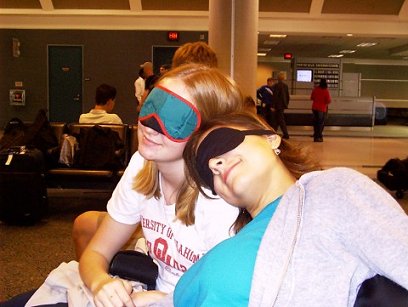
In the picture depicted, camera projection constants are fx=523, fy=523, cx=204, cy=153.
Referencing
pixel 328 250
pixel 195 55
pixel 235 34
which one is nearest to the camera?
pixel 328 250

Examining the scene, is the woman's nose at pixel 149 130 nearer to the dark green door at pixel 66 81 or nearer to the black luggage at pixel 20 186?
the black luggage at pixel 20 186

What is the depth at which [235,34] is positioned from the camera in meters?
7.71

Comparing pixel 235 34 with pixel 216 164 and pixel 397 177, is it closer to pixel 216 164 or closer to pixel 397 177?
pixel 397 177

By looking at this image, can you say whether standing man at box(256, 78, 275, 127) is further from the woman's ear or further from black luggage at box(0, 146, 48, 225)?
the woman's ear

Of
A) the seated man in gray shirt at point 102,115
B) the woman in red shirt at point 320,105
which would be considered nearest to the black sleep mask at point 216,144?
the seated man in gray shirt at point 102,115

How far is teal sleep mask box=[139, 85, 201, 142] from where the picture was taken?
48.0 inches

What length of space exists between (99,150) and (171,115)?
13.9ft

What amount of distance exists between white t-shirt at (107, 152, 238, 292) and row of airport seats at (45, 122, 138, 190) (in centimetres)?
365

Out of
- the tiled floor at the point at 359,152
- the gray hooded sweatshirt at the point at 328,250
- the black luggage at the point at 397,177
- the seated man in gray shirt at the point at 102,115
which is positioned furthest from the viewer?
the tiled floor at the point at 359,152

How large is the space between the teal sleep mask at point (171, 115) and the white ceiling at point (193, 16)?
472 inches

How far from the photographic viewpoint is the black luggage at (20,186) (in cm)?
480

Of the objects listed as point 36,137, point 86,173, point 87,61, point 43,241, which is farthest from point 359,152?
point 43,241

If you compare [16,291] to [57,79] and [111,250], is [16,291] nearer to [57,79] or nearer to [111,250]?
[111,250]

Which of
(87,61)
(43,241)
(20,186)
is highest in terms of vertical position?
(87,61)
